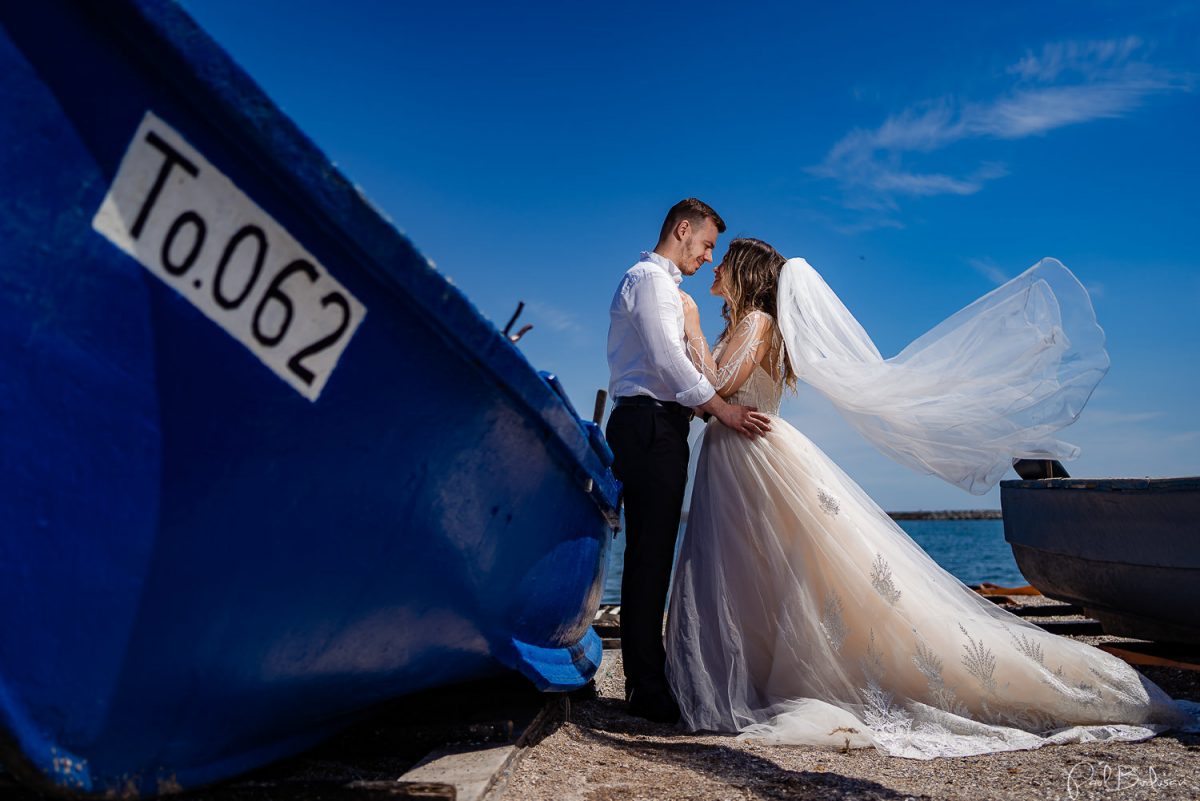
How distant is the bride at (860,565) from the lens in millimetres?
3406

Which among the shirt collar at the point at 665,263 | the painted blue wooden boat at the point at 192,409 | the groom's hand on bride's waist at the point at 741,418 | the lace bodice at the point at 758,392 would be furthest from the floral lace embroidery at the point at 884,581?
the painted blue wooden boat at the point at 192,409

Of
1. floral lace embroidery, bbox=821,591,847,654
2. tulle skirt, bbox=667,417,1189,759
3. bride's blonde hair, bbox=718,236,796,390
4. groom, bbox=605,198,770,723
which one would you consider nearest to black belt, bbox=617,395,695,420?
groom, bbox=605,198,770,723

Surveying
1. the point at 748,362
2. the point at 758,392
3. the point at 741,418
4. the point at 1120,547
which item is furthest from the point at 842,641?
the point at 1120,547

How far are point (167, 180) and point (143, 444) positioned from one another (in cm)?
59

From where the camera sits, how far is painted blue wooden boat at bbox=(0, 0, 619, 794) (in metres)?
1.72

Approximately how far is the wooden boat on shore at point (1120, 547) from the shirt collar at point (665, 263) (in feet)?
9.22

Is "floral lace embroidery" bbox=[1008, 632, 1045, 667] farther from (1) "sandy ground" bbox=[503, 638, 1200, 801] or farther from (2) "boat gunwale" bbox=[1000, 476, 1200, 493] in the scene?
(2) "boat gunwale" bbox=[1000, 476, 1200, 493]

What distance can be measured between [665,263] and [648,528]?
1381mm

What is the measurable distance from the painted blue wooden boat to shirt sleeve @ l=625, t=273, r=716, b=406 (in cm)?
165

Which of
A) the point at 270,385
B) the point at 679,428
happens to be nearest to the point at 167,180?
the point at 270,385

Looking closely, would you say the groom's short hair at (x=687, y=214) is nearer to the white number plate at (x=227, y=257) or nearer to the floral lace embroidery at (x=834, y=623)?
the floral lace embroidery at (x=834, y=623)

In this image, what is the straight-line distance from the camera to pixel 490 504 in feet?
7.96

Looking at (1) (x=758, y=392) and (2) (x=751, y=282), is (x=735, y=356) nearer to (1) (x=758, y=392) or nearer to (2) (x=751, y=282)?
(1) (x=758, y=392)

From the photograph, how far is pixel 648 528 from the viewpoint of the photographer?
3924 millimetres
